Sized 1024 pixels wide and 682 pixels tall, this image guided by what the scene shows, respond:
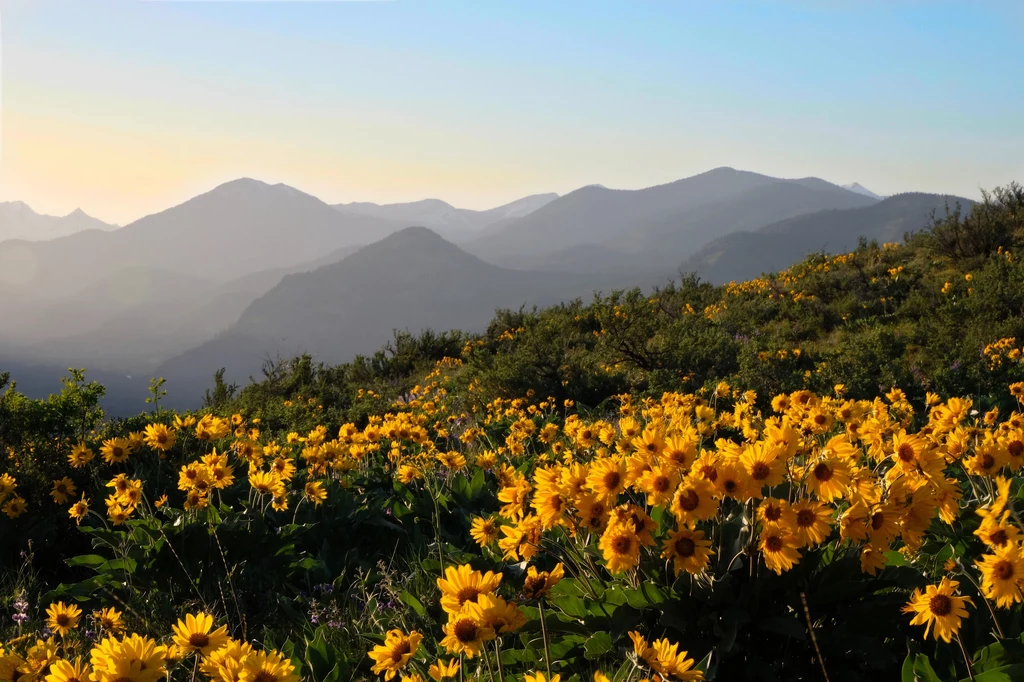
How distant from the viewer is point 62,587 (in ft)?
12.1

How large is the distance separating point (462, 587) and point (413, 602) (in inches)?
61.8

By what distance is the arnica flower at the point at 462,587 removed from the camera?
159 centimetres

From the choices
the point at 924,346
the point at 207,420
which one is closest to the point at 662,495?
the point at 207,420

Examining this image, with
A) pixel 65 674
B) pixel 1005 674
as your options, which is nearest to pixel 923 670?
pixel 1005 674

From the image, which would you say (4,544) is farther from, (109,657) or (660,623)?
(660,623)

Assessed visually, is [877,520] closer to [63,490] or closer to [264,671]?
[264,671]

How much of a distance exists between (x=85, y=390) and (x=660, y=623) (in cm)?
621

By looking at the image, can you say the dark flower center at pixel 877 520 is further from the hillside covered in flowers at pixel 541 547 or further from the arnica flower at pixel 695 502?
the arnica flower at pixel 695 502

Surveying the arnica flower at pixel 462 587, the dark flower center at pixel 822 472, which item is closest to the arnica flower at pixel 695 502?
the dark flower center at pixel 822 472

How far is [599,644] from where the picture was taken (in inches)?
91.9

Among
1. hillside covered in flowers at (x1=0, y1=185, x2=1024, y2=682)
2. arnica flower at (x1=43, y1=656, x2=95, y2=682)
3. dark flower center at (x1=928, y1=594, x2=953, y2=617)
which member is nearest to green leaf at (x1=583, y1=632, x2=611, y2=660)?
hillside covered in flowers at (x1=0, y1=185, x2=1024, y2=682)

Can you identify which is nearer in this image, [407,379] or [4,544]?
[4,544]

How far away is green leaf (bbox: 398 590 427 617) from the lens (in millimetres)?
3029

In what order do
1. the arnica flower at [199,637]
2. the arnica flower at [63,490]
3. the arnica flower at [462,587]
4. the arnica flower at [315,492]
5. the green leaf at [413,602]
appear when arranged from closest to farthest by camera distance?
1. the arnica flower at [462,587]
2. the arnica flower at [199,637]
3. the green leaf at [413,602]
4. the arnica flower at [315,492]
5. the arnica flower at [63,490]
